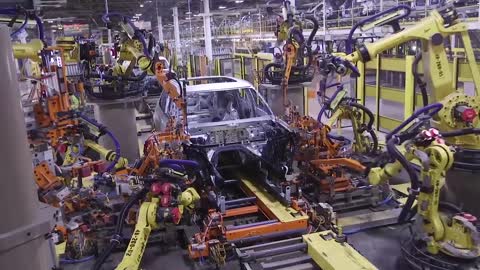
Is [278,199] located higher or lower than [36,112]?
lower

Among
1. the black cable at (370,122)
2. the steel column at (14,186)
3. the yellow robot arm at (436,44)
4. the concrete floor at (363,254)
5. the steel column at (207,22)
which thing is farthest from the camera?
the steel column at (207,22)

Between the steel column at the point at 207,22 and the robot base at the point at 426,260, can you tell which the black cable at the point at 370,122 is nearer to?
the robot base at the point at 426,260

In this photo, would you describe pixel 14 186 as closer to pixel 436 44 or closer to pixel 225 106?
pixel 436 44

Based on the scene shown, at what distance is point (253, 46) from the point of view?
1681 cm

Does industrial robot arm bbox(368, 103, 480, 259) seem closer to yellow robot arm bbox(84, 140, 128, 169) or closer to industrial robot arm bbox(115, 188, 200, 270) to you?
industrial robot arm bbox(115, 188, 200, 270)

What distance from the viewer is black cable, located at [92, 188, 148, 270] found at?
4.40 m

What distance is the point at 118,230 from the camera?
455cm

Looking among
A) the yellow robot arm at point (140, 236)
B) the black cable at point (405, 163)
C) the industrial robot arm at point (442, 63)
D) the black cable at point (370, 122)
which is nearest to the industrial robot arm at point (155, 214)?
the yellow robot arm at point (140, 236)

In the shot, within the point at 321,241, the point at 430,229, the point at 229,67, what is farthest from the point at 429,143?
the point at 229,67

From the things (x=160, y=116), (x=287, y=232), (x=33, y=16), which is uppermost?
(x=33, y=16)

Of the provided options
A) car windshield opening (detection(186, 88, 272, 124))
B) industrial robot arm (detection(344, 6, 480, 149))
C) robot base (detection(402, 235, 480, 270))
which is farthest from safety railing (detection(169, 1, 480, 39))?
robot base (detection(402, 235, 480, 270))

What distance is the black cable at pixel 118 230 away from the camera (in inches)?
173

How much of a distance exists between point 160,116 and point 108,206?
2.69m

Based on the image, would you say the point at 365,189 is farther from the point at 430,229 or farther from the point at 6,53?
the point at 6,53
